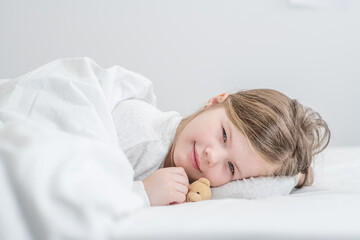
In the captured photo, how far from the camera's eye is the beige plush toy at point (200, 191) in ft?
3.20

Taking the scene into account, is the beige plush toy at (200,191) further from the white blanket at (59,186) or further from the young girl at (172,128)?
the white blanket at (59,186)

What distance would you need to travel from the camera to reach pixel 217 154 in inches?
40.2

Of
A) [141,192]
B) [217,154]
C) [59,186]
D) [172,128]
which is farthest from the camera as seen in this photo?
[172,128]

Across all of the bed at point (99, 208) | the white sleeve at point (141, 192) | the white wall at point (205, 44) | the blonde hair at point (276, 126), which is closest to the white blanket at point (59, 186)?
the bed at point (99, 208)

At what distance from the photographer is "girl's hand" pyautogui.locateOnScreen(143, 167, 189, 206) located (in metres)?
0.92

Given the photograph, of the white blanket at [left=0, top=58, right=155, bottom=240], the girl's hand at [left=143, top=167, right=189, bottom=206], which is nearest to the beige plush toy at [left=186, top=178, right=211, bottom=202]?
the girl's hand at [left=143, top=167, right=189, bottom=206]

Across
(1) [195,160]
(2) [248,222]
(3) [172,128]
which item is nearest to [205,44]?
(3) [172,128]

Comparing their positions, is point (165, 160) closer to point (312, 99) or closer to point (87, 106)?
point (87, 106)

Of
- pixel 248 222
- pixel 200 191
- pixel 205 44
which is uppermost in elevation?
pixel 205 44

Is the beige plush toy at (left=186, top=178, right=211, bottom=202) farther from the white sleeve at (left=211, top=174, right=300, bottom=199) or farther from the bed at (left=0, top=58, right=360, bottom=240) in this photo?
the bed at (left=0, top=58, right=360, bottom=240)

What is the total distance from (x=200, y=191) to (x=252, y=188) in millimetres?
129

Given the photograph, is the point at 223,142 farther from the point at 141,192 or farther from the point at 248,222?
the point at 248,222

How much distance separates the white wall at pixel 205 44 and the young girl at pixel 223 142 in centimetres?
56

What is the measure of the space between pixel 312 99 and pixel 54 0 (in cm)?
107
